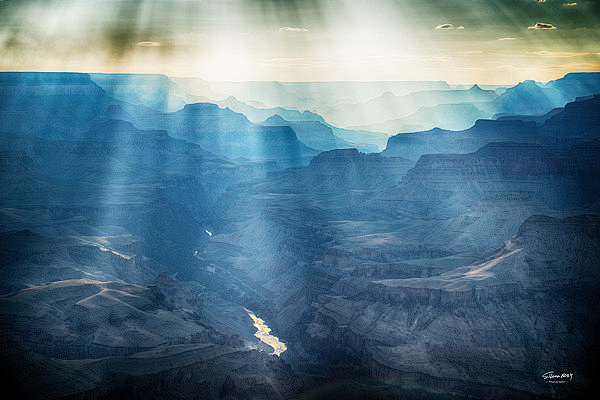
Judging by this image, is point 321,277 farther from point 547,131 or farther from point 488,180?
point 547,131

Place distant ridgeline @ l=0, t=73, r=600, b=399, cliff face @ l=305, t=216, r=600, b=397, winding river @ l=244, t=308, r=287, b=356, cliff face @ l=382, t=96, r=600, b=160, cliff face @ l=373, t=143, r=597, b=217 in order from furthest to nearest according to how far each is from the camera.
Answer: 1. cliff face @ l=382, t=96, r=600, b=160
2. cliff face @ l=373, t=143, r=597, b=217
3. winding river @ l=244, t=308, r=287, b=356
4. cliff face @ l=305, t=216, r=600, b=397
5. distant ridgeline @ l=0, t=73, r=600, b=399

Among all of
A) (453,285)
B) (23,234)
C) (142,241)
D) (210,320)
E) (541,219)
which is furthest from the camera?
(142,241)

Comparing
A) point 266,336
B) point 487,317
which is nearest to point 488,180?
point 266,336

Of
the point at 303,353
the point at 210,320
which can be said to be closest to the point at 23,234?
the point at 210,320

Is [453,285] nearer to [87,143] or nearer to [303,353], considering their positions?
[303,353]

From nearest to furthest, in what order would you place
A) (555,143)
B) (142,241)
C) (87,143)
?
(142,241), (555,143), (87,143)

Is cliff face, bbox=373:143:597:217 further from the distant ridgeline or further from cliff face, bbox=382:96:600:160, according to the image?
cliff face, bbox=382:96:600:160
